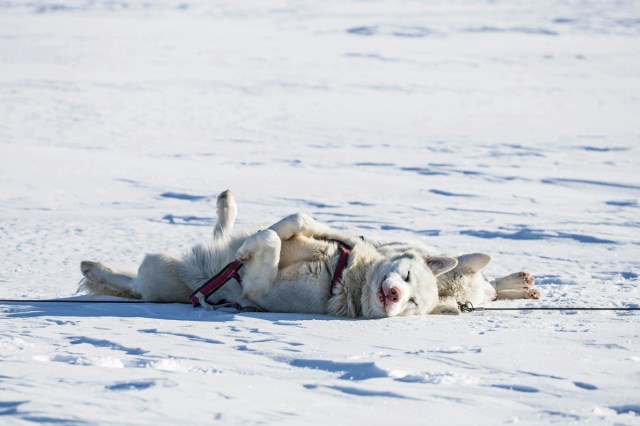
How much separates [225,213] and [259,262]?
925 millimetres

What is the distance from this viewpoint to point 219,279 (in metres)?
4.70

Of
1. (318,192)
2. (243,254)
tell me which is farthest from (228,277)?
(318,192)

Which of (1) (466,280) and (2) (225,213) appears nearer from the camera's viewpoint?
(1) (466,280)

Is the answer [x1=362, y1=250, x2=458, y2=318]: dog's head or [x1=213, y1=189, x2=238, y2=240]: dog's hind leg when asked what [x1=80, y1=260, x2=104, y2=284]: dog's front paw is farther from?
[x1=362, y1=250, x2=458, y2=318]: dog's head

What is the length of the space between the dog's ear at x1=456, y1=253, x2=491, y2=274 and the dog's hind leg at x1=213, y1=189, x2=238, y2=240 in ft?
4.31

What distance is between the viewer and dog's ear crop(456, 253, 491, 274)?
5.01m

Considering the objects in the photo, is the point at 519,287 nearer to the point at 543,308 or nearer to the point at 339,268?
the point at 543,308

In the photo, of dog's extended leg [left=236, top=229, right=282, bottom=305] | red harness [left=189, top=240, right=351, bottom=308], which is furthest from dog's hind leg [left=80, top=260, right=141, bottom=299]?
dog's extended leg [left=236, top=229, right=282, bottom=305]

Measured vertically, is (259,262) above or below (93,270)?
above

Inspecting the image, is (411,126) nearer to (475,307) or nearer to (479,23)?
(475,307)

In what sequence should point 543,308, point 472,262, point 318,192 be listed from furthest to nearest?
1. point 318,192
2. point 472,262
3. point 543,308

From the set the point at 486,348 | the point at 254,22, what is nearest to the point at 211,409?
the point at 486,348

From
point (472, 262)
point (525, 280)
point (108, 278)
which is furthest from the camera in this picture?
point (525, 280)

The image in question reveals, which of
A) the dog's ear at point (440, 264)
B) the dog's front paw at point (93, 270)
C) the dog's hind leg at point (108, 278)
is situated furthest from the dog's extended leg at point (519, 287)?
the dog's front paw at point (93, 270)
